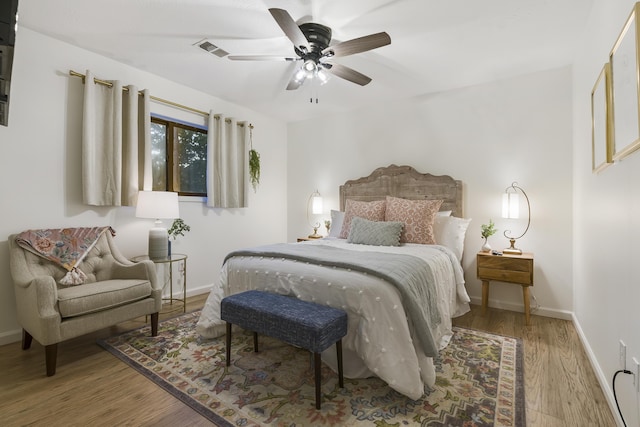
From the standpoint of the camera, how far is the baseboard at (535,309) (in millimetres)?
2996

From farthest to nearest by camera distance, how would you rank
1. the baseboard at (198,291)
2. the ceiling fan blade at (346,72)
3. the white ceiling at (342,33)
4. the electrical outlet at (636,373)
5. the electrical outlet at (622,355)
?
the baseboard at (198,291) → the ceiling fan blade at (346,72) → the white ceiling at (342,33) → the electrical outlet at (622,355) → the electrical outlet at (636,373)

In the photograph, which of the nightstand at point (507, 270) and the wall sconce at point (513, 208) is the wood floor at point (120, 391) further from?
the wall sconce at point (513, 208)

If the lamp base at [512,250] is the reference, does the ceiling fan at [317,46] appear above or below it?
above

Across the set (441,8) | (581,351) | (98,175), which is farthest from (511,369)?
(98,175)

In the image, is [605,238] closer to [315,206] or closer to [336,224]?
[336,224]

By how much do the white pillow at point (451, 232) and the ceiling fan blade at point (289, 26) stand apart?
2229 millimetres

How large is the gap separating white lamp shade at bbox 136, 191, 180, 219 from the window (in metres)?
0.54

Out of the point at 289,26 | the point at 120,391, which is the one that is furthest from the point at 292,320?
the point at 289,26

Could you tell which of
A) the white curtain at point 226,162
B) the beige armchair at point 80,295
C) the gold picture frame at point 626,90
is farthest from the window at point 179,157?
the gold picture frame at point 626,90

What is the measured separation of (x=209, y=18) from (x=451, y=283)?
9.81 feet

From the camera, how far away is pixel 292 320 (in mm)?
1706

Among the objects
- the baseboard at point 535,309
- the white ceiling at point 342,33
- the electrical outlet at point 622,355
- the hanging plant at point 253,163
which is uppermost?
the white ceiling at point 342,33

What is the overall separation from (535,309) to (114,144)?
450 cm

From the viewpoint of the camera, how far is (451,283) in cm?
279
